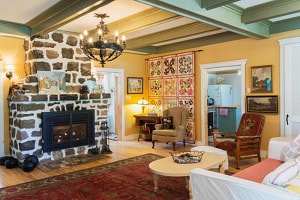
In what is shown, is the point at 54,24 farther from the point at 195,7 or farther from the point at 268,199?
the point at 268,199

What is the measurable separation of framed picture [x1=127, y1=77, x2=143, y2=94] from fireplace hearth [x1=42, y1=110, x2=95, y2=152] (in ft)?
6.06

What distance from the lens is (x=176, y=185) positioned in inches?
139

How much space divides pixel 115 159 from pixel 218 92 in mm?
5758

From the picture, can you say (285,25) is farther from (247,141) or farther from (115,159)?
(115,159)

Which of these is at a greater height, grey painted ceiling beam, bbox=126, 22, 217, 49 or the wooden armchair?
grey painted ceiling beam, bbox=126, 22, 217, 49

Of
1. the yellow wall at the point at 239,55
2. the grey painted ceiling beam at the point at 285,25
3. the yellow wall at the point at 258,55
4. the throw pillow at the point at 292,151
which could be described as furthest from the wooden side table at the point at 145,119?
the throw pillow at the point at 292,151

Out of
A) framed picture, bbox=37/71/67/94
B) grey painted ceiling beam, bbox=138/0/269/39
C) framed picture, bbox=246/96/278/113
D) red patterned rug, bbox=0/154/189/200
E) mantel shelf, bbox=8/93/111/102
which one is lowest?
red patterned rug, bbox=0/154/189/200

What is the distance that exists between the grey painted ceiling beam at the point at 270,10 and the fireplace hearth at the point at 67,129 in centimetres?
376

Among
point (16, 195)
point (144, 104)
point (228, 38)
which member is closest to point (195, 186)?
point (16, 195)

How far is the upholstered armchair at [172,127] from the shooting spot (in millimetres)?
5699

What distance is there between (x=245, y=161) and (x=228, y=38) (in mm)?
2740

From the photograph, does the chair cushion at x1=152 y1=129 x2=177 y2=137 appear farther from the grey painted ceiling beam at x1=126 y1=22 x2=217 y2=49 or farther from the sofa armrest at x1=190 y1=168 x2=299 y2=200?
the sofa armrest at x1=190 y1=168 x2=299 y2=200

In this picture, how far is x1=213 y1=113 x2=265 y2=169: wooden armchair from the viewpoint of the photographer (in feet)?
14.4

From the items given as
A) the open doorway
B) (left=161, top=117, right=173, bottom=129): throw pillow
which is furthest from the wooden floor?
the open doorway
